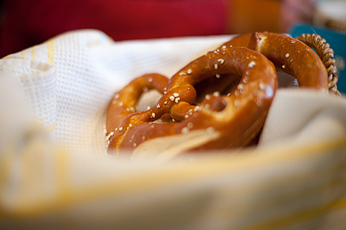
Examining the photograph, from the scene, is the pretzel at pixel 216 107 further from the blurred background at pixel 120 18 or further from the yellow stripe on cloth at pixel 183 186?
the blurred background at pixel 120 18

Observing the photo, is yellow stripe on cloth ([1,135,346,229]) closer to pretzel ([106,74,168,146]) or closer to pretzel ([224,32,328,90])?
pretzel ([224,32,328,90])

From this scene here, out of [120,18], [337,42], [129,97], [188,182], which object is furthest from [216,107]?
[120,18]

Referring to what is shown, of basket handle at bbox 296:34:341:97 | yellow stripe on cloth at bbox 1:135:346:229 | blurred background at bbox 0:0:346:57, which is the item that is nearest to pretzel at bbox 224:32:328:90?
basket handle at bbox 296:34:341:97

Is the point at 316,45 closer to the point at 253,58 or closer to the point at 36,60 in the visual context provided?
the point at 253,58

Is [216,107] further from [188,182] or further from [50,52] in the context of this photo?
[50,52]

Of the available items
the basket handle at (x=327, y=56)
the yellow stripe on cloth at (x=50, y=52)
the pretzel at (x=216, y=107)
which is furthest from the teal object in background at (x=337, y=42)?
the yellow stripe on cloth at (x=50, y=52)

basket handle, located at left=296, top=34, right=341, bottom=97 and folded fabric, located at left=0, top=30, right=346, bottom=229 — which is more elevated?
basket handle, located at left=296, top=34, right=341, bottom=97
